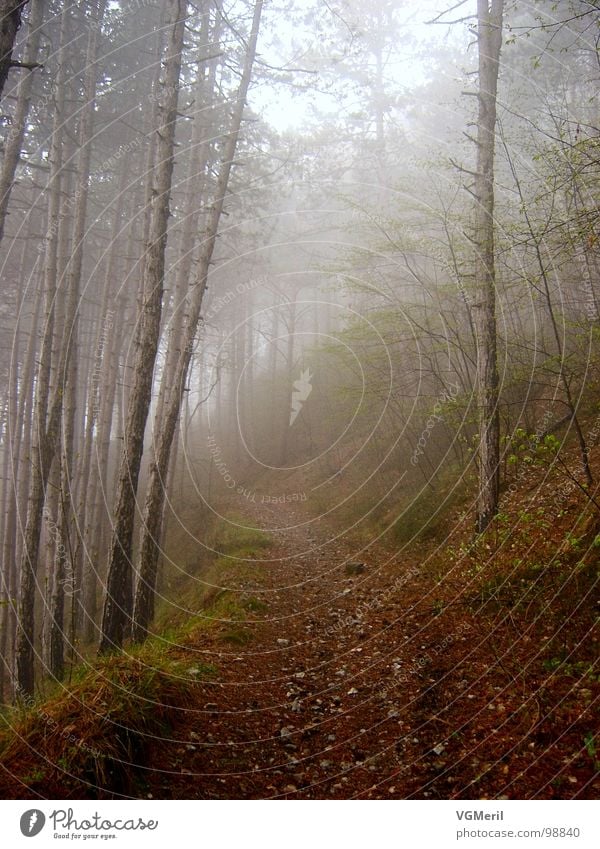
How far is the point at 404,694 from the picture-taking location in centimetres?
512

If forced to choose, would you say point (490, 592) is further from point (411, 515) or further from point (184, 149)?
point (184, 149)

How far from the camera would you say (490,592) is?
6.32 m

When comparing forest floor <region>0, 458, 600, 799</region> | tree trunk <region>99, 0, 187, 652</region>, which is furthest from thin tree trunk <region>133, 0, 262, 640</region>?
forest floor <region>0, 458, 600, 799</region>

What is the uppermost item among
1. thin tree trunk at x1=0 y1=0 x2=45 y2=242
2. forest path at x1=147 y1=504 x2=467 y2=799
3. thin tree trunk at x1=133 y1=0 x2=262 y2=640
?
thin tree trunk at x1=0 y1=0 x2=45 y2=242

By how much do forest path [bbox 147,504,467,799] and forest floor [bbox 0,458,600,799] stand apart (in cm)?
2

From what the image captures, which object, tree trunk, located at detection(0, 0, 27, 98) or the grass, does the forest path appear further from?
tree trunk, located at detection(0, 0, 27, 98)

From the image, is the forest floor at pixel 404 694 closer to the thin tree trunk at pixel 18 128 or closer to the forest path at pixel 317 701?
the forest path at pixel 317 701

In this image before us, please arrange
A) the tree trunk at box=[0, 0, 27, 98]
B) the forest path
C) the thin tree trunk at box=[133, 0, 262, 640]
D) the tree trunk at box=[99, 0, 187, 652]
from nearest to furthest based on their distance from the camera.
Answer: the forest path → the tree trunk at box=[0, 0, 27, 98] → the tree trunk at box=[99, 0, 187, 652] → the thin tree trunk at box=[133, 0, 262, 640]

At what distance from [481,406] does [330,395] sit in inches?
600

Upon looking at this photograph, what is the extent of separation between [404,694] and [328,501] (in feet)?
33.9

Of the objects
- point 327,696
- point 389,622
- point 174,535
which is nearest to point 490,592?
point 389,622

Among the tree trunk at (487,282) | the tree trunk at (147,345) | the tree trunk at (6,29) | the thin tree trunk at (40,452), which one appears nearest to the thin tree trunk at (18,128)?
the thin tree trunk at (40,452)

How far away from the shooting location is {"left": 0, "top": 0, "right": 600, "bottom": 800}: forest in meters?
4.21

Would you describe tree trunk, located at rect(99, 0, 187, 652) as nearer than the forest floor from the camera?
No
